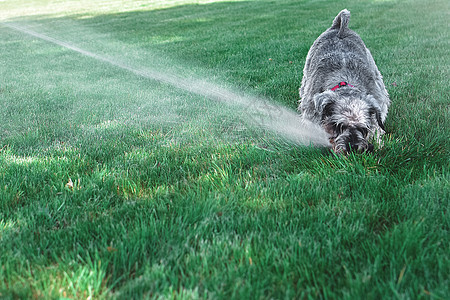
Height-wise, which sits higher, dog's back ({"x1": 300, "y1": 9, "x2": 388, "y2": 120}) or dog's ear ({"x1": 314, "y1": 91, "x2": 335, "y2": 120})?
dog's back ({"x1": 300, "y1": 9, "x2": 388, "y2": 120})

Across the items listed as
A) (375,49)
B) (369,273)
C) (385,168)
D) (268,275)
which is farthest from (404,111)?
(375,49)

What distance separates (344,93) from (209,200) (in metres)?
2.45

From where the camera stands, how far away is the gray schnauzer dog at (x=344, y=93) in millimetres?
3730

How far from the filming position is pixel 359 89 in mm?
4379

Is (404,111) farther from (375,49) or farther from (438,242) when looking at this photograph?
(375,49)

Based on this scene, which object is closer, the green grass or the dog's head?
the green grass

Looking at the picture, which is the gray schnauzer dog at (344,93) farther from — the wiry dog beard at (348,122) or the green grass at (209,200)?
the green grass at (209,200)

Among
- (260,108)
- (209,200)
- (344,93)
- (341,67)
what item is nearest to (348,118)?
(344,93)

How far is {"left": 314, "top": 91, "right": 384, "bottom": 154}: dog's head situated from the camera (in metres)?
3.57

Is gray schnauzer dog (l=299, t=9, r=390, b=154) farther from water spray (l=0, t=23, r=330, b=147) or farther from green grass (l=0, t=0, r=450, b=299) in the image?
green grass (l=0, t=0, r=450, b=299)

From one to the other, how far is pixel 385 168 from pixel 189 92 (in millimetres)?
4028

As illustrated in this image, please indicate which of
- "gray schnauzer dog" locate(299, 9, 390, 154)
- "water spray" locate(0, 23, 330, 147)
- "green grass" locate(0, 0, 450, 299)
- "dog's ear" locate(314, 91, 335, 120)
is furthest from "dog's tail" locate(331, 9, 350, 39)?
"dog's ear" locate(314, 91, 335, 120)

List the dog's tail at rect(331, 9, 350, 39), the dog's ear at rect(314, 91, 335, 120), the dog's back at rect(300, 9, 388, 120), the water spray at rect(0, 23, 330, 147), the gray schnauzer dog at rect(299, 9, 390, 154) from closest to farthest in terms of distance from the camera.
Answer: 1. the gray schnauzer dog at rect(299, 9, 390, 154)
2. the dog's ear at rect(314, 91, 335, 120)
3. the water spray at rect(0, 23, 330, 147)
4. the dog's back at rect(300, 9, 388, 120)
5. the dog's tail at rect(331, 9, 350, 39)

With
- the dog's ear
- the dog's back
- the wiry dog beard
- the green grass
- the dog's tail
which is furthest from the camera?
the dog's tail
